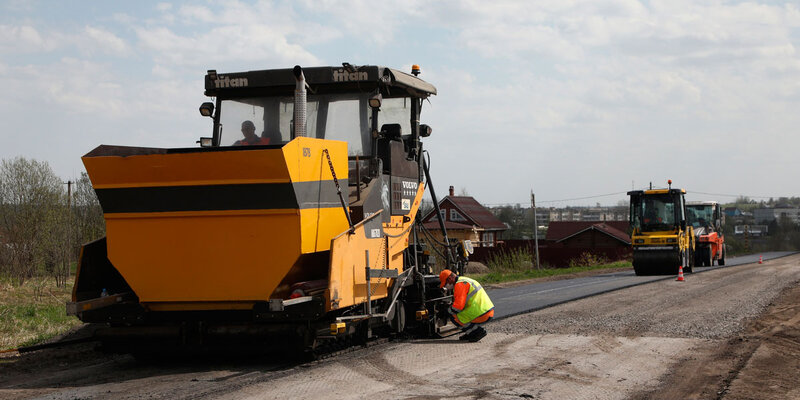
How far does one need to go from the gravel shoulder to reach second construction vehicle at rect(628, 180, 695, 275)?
1338 centimetres

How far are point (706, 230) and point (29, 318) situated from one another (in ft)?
95.9

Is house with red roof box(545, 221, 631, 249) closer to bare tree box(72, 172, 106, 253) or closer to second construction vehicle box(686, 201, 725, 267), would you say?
second construction vehicle box(686, 201, 725, 267)

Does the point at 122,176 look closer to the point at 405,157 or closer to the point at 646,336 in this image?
the point at 405,157

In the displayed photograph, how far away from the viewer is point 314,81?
940 cm

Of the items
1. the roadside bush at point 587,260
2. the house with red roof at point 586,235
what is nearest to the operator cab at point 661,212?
the roadside bush at point 587,260

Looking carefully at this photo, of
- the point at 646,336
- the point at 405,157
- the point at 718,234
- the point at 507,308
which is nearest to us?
the point at 405,157

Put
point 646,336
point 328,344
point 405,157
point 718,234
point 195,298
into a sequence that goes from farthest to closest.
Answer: point 718,234 → point 646,336 → point 405,157 → point 328,344 → point 195,298

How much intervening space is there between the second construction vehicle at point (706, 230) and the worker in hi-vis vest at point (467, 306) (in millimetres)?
25461

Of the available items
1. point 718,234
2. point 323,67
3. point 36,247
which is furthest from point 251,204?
point 718,234

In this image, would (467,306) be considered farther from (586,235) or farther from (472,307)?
(586,235)

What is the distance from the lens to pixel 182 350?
823 cm

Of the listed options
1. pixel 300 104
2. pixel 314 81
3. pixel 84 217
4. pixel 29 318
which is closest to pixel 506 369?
pixel 300 104

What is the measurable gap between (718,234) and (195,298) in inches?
1286

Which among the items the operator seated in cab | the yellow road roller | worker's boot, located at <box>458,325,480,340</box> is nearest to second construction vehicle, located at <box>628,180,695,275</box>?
worker's boot, located at <box>458,325,480,340</box>
